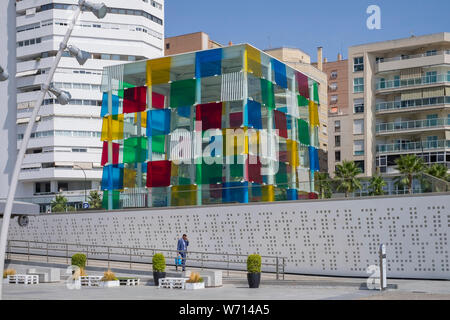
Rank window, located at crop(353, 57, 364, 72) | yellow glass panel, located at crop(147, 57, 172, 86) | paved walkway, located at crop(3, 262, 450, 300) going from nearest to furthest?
paved walkway, located at crop(3, 262, 450, 300) < yellow glass panel, located at crop(147, 57, 172, 86) < window, located at crop(353, 57, 364, 72)

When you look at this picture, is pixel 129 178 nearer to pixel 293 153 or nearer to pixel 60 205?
pixel 60 205

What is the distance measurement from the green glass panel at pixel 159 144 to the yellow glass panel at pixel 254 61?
6.69 m

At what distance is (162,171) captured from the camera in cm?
4097

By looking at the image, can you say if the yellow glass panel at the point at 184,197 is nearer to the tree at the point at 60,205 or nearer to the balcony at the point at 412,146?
the tree at the point at 60,205

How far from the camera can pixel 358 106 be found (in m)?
89.3

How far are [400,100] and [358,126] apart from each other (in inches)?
283

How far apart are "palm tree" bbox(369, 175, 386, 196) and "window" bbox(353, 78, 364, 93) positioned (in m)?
59.8

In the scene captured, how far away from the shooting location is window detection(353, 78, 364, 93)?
3479 inches

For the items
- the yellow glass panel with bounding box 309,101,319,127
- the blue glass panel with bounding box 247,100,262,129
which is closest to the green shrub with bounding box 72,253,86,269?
the blue glass panel with bounding box 247,100,262,129

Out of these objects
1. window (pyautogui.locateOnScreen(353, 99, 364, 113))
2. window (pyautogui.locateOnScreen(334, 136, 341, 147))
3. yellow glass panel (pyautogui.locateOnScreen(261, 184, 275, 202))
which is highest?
window (pyautogui.locateOnScreen(353, 99, 364, 113))

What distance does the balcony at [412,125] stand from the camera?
262 ft

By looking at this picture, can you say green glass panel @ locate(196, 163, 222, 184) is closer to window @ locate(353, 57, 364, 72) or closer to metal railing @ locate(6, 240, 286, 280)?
metal railing @ locate(6, 240, 286, 280)

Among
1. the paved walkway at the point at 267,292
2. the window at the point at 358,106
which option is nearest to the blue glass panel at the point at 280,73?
the paved walkway at the point at 267,292

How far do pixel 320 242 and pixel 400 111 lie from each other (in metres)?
55.2
